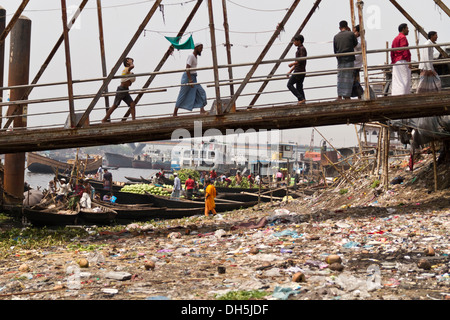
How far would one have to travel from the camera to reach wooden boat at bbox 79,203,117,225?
553 inches

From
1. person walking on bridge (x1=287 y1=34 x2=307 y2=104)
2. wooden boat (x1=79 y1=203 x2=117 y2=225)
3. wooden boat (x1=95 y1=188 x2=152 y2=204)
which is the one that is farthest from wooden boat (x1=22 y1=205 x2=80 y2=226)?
person walking on bridge (x1=287 y1=34 x2=307 y2=104)

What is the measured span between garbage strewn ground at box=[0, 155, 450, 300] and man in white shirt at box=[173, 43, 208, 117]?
2451 mm

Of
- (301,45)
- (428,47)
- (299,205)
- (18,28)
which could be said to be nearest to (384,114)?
(428,47)

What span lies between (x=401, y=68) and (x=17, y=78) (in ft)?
33.4

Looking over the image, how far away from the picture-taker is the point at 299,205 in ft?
49.3

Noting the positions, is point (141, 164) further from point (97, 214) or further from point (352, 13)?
point (352, 13)

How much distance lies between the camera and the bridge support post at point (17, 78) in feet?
46.2

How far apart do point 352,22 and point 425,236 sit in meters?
4.25

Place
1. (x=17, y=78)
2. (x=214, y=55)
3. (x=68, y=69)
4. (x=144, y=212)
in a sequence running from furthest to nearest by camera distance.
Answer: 1. (x=144, y=212)
2. (x=17, y=78)
3. (x=68, y=69)
4. (x=214, y=55)

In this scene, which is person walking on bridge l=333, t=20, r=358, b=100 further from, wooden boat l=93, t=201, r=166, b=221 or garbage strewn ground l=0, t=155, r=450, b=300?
wooden boat l=93, t=201, r=166, b=221

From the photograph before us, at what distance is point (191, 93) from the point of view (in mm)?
9469

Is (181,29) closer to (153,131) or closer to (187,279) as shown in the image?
(153,131)

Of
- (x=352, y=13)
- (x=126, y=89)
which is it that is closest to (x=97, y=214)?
(x=126, y=89)

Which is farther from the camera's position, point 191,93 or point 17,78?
point 17,78
